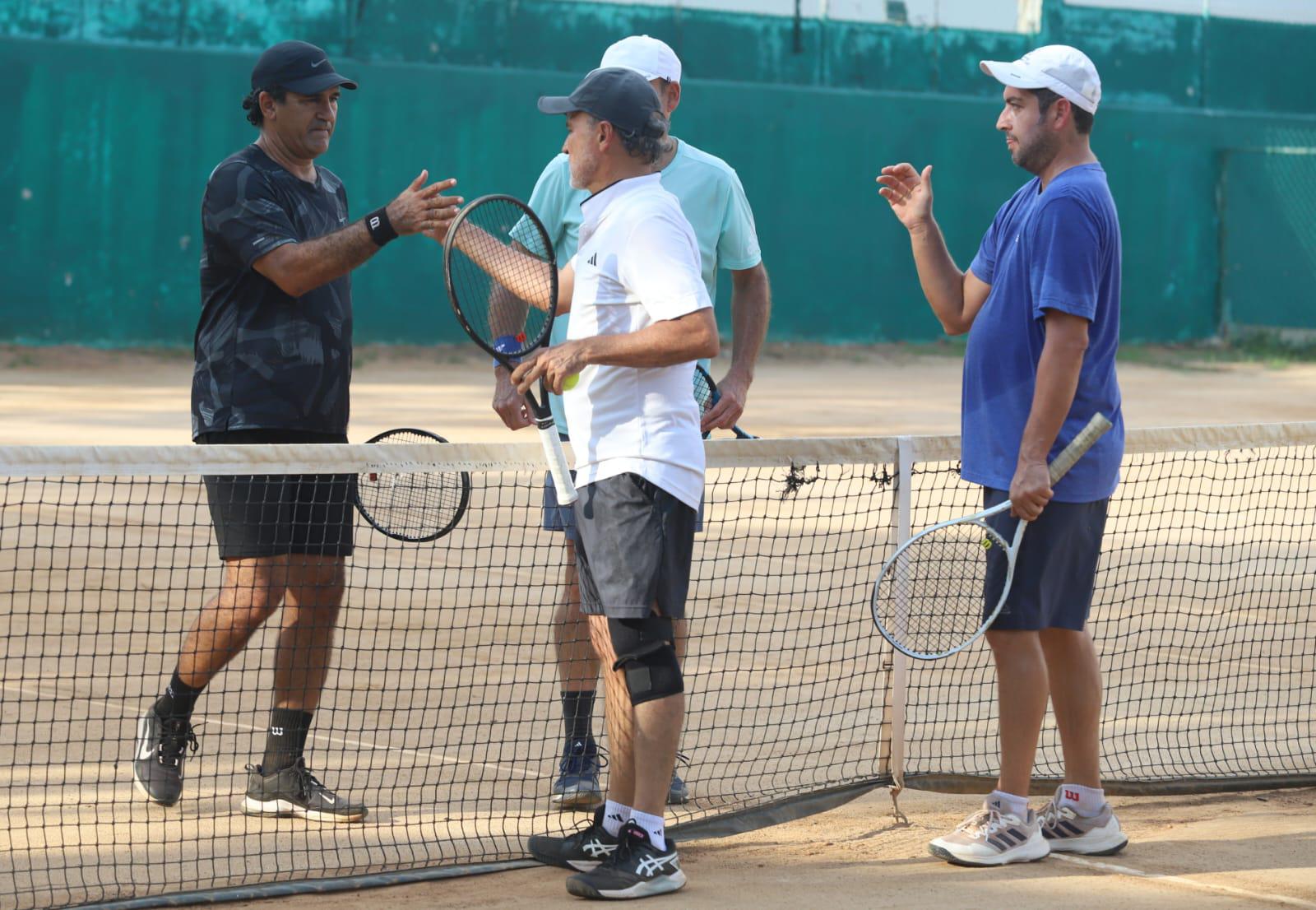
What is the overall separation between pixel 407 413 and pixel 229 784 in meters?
10.1

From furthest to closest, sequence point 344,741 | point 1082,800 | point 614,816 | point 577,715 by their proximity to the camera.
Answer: point 344,741
point 577,715
point 1082,800
point 614,816

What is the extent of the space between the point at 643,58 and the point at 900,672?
1.64 meters

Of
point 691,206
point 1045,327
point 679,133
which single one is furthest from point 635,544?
point 679,133

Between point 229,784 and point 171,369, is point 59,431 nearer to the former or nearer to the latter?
point 171,369

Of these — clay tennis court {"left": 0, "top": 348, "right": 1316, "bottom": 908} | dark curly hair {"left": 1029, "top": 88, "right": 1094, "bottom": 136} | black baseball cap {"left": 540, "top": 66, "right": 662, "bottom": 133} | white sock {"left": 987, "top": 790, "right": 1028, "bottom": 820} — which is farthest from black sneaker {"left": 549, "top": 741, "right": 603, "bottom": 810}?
dark curly hair {"left": 1029, "top": 88, "right": 1094, "bottom": 136}

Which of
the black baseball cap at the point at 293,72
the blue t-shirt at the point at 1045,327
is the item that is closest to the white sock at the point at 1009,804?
the blue t-shirt at the point at 1045,327

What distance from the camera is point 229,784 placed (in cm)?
427

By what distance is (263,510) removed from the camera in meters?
4.00

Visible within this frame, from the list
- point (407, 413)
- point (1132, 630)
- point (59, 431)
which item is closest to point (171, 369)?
point (407, 413)

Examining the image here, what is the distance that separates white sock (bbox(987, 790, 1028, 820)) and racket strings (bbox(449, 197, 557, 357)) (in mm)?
1427

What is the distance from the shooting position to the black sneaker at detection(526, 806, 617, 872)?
11.7ft

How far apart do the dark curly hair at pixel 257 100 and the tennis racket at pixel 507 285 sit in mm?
→ 629

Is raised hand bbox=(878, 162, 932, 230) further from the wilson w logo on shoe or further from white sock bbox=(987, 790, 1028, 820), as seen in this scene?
the wilson w logo on shoe

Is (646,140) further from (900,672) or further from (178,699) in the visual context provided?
(178,699)
